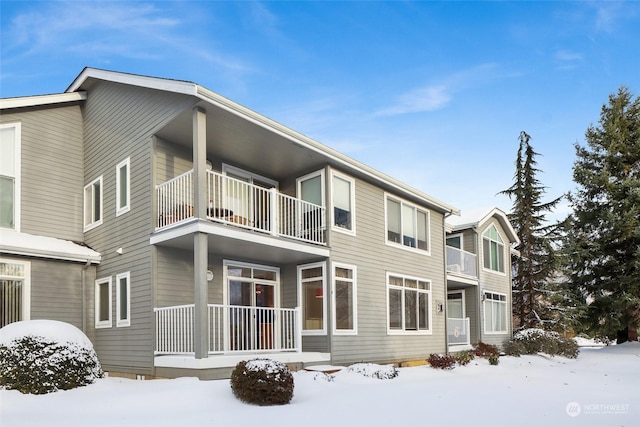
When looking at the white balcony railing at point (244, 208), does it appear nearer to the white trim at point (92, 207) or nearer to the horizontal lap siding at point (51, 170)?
the white trim at point (92, 207)

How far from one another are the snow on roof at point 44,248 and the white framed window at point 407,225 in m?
8.90

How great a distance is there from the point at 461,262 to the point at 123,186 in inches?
551

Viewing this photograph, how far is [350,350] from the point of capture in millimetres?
14758

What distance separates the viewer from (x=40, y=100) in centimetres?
1470

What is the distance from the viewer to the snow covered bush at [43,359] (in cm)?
964

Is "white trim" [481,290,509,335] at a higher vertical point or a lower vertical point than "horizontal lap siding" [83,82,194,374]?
lower

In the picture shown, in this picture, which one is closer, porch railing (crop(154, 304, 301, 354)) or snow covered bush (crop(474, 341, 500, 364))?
porch railing (crop(154, 304, 301, 354))

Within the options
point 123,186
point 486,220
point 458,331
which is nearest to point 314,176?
point 123,186

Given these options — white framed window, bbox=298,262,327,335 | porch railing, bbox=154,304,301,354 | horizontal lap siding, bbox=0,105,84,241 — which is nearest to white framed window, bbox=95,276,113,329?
horizontal lap siding, bbox=0,105,84,241

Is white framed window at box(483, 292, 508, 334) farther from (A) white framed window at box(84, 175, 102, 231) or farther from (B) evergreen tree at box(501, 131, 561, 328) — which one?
(A) white framed window at box(84, 175, 102, 231)

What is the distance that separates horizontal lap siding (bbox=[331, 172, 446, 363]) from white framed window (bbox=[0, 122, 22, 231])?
839cm

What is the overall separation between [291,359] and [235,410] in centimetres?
424

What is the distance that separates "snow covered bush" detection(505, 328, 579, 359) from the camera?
21250 millimetres

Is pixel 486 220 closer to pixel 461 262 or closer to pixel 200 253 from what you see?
pixel 461 262
